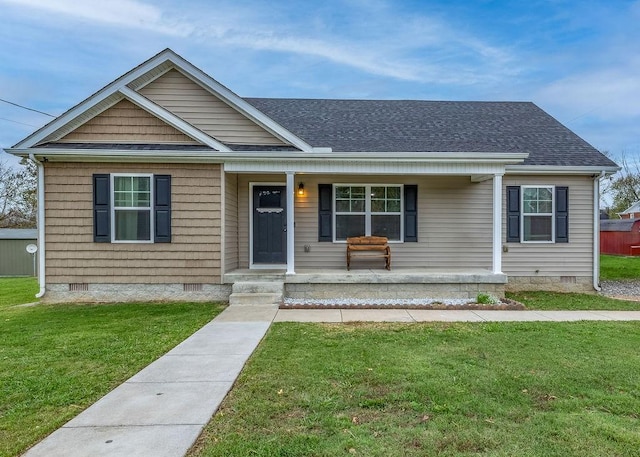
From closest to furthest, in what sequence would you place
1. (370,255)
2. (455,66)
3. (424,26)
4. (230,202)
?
(230,202) → (370,255) → (424,26) → (455,66)

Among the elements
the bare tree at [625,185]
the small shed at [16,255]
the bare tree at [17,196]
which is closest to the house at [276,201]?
the small shed at [16,255]

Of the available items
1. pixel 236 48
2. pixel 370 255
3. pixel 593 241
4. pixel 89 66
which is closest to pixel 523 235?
pixel 593 241

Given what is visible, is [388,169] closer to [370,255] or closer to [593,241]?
[370,255]

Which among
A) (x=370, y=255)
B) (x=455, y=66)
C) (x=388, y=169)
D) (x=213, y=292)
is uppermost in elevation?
(x=455, y=66)

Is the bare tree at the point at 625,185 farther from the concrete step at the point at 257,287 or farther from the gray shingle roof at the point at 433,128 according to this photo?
the concrete step at the point at 257,287

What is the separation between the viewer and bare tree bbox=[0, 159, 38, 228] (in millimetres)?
25766

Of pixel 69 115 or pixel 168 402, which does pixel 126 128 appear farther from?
pixel 168 402

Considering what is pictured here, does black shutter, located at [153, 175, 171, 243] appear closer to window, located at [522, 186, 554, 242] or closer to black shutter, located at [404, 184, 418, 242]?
black shutter, located at [404, 184, 418, 242]

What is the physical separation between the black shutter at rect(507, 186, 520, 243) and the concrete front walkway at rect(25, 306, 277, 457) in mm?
7241

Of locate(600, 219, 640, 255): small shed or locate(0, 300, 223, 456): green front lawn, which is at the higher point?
locate(600, 219, 640, 255): small shed

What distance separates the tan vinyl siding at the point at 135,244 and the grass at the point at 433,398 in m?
3.63

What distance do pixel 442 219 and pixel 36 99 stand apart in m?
28.7

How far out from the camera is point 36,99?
26.3 meters

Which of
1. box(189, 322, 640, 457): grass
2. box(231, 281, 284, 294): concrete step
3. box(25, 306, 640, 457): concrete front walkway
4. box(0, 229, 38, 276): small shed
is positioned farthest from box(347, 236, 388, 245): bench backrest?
box(0, 229, 38, 276): small shed
